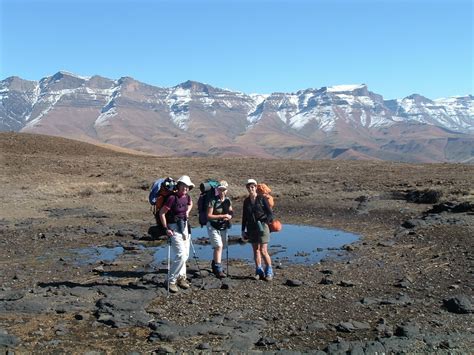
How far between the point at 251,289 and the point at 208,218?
1.92 metres

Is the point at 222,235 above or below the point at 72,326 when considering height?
above

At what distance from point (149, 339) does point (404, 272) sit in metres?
6.89

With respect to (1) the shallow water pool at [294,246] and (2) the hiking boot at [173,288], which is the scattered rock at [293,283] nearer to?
(2) the hiking boot at [173,288]

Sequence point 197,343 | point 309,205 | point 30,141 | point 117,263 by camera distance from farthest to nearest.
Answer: point 30,141
point 309,205
point 117,263
point 197,343

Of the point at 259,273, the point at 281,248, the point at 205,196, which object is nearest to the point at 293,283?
the point at 259,273

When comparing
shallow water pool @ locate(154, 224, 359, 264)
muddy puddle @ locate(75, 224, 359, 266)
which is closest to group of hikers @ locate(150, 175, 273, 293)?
muddy puddle @ locate(75, 224, 359, 266)

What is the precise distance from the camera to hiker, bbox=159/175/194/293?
11086 mm

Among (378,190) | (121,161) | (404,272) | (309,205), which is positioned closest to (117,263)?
(404,272)

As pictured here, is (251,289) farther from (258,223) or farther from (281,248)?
(281,248)

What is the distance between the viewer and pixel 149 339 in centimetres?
829

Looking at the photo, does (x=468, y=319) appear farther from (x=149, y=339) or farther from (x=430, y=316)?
(x=149, y=339)

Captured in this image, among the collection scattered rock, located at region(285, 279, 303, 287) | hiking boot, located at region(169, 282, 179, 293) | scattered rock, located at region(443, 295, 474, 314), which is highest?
scattered rock, located at region(443, 295, 474, 314)

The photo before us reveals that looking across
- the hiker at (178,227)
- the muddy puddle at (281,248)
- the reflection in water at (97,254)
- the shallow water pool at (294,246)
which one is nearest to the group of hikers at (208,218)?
the hiker at (178,227)

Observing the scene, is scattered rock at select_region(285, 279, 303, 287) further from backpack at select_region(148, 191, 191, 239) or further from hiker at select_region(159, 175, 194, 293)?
backpack at select_region(148, 191, 191, 239)
